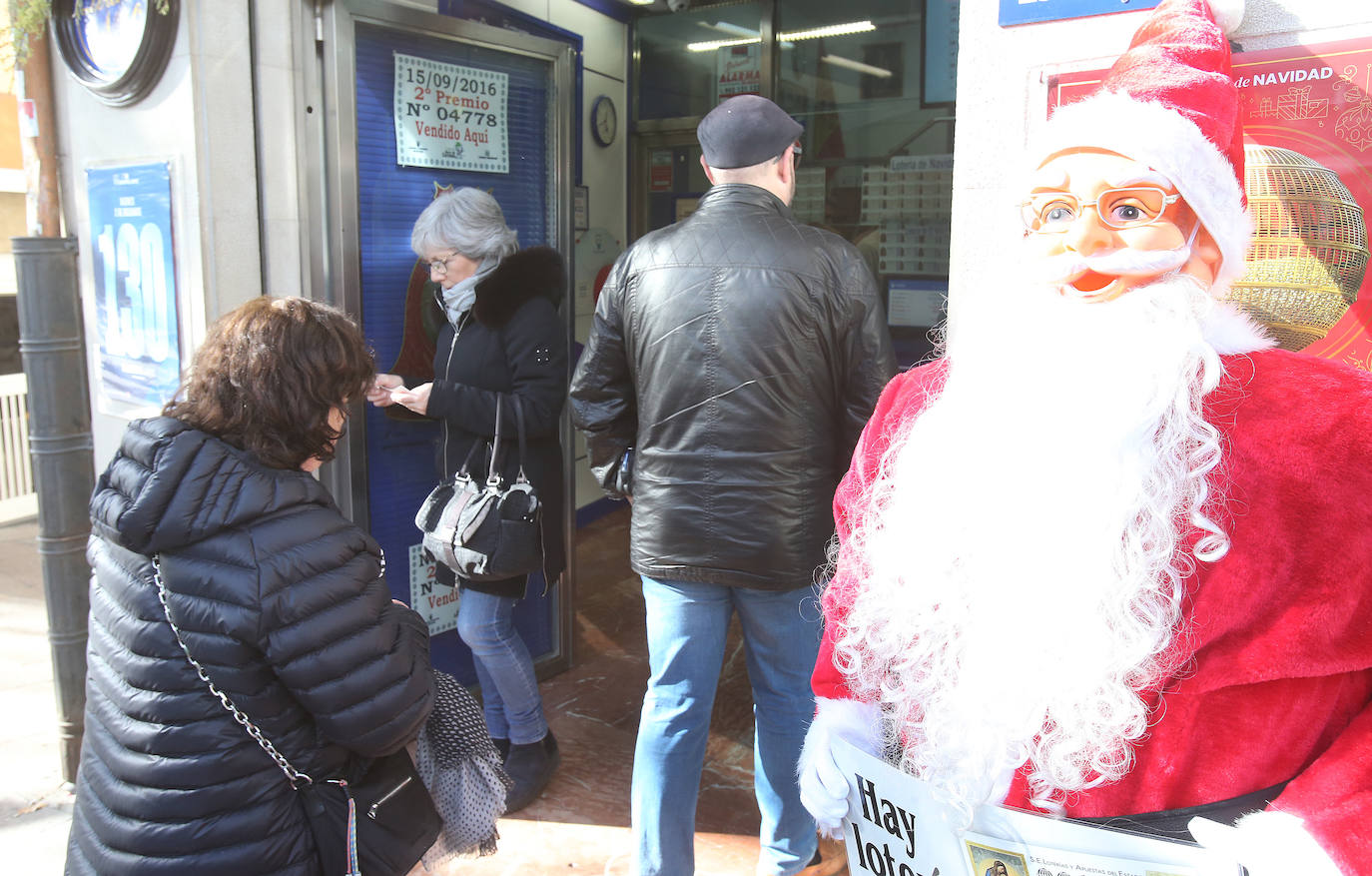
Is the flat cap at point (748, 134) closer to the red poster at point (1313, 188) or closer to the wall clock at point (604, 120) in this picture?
the red poster at point (1313, 188)

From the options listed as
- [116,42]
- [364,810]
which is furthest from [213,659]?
[116,42]

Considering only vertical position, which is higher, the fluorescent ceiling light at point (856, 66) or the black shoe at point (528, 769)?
the fluorescent ceiling light at point (856, 66)

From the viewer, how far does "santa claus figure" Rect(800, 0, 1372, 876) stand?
1.17 metres

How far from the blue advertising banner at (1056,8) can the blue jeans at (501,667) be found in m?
2.14

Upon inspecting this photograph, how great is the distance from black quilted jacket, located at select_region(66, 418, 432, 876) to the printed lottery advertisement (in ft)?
2.89

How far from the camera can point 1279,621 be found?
3.84 ft

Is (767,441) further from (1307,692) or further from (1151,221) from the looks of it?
(1307,692)

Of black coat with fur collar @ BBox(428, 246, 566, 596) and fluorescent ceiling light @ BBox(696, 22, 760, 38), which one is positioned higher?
fluorescent ceiling light @ BBox(696, 22, 760, 38)

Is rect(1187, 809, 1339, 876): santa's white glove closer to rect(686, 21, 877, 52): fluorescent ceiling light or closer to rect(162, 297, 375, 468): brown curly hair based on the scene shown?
rect(162, 297, 375, 468): brown curly hair

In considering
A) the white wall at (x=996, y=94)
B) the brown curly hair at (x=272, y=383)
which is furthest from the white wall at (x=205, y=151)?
the white wall at (x=996, y=94)

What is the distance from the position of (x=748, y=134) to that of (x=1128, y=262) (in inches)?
53.6

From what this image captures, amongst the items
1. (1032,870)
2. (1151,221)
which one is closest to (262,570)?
(1032,870)

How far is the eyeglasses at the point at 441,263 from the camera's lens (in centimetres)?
316

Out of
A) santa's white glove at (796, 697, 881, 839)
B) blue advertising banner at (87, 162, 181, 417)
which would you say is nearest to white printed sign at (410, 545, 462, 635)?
blue advertising banner at (87, 162, 181, 417)
